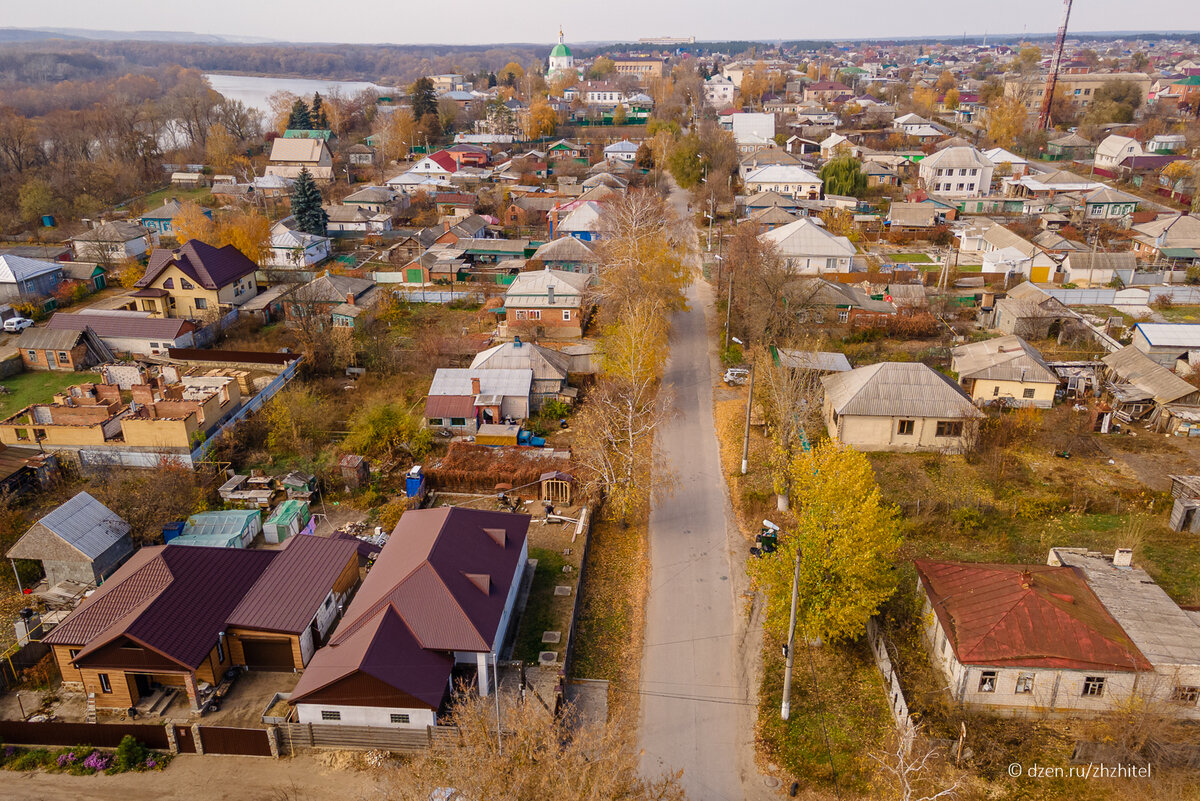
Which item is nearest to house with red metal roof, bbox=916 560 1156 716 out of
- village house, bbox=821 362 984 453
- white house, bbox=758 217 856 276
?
village house, bbox=821 362 984 453

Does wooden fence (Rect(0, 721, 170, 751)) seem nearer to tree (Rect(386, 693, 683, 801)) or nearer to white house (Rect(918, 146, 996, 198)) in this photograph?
tree (Rect(386, 693, 683, 801))

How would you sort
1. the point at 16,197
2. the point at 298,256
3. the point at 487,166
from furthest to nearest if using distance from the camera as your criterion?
the point at 487,166, the point at 16,197, the point at 298,256

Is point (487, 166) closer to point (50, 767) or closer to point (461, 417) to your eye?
point (461, 417)

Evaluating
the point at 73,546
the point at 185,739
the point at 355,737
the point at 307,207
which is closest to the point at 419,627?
the point at 355,737

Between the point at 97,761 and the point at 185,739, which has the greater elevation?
the point at 185,739

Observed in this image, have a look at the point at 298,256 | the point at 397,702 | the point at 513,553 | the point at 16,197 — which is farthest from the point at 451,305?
the point at 16,197

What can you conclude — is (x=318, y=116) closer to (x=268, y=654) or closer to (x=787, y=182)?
(x=787, y=182)
